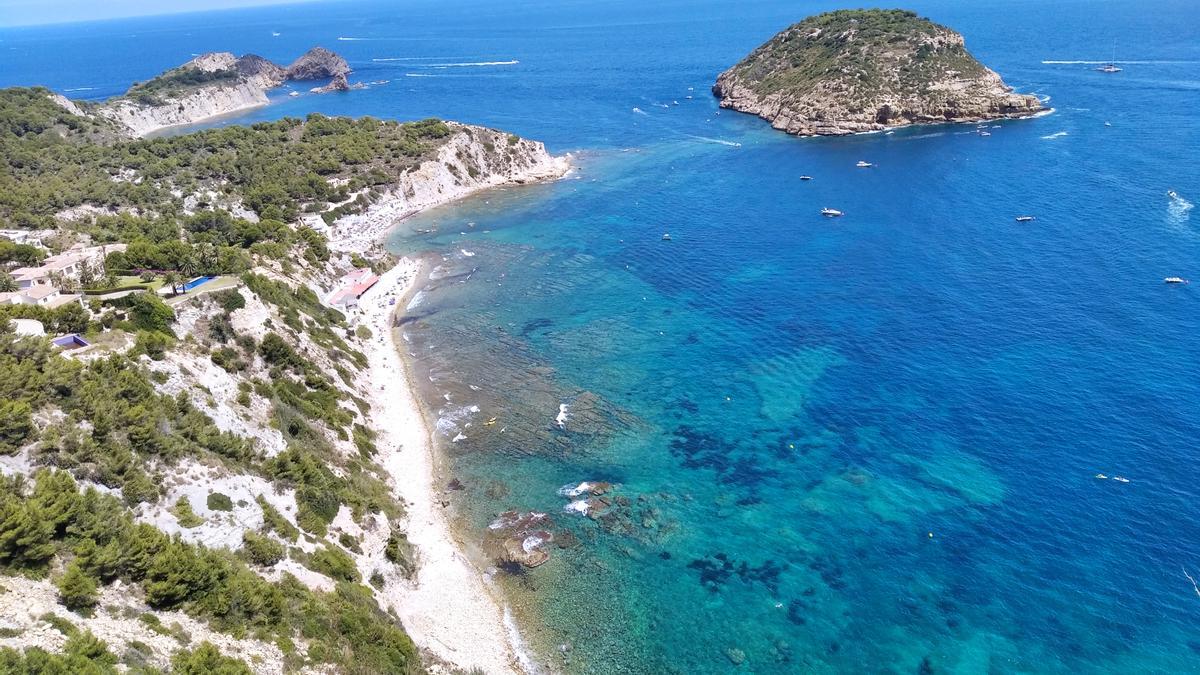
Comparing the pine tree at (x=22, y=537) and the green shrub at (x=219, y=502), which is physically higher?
the pine tree at (x=22, y=537)

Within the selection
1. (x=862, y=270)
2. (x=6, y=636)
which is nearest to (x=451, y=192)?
(x=862, y=270)

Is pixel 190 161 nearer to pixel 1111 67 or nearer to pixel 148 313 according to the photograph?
pixel 148 313

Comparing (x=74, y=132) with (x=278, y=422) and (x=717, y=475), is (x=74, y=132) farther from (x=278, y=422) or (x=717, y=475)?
(x=717, y=475)

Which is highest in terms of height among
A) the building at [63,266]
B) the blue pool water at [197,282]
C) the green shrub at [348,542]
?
the building at [63,266]

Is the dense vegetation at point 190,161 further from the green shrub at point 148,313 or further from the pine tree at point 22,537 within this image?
the pine tree at point 22,537

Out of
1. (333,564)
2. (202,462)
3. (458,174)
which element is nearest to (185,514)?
(202,462)

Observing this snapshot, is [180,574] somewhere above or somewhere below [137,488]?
below

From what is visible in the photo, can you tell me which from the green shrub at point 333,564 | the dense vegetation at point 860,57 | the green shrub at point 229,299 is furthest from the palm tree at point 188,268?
the dense vegetation at point 860,57
